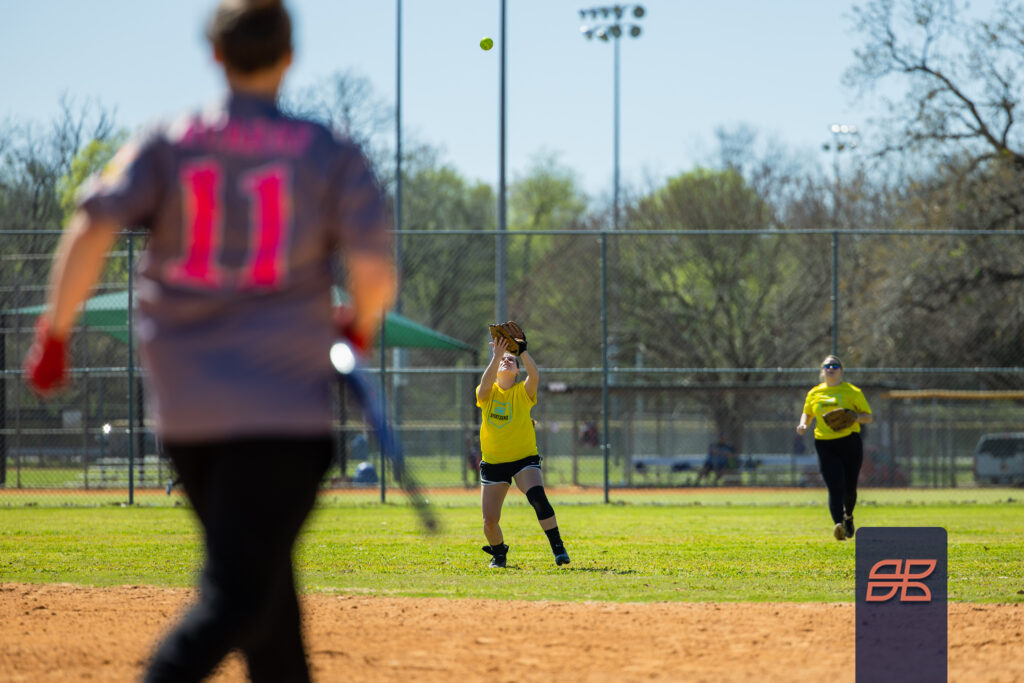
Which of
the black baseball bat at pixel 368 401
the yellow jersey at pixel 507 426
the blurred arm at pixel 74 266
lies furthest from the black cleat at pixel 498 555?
the blurred arm at pixel 74 266

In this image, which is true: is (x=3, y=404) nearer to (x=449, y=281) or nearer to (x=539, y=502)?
(x=449, y=281)

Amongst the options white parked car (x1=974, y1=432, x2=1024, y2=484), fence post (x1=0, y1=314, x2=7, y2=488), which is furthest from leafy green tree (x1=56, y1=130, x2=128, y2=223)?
white parked car (x1=974, y1=432, x2=1024, y2=484)

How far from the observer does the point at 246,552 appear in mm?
2779

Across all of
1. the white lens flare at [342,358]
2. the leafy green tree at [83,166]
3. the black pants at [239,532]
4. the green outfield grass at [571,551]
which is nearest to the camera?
the black pants at [239,532]

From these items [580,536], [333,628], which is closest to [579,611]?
[333,628]

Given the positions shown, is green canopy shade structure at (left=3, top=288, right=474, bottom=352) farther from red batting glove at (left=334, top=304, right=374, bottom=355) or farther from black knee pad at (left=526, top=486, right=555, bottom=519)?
red batting glove at (left=334, top=304, right=374, bottom=355)

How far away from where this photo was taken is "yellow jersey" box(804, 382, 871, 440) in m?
12.0

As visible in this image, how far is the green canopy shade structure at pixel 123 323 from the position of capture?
22672 mm

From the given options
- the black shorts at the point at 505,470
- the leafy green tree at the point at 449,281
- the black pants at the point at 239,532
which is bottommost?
the black shorts at the point at 505,470

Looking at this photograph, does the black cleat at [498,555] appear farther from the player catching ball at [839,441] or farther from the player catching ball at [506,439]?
the player catching ball at [839,441]

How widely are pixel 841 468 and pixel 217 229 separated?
10081 mm

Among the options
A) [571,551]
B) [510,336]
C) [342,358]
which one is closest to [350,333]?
[342,358]

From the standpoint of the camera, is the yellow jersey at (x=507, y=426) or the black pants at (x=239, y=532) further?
the yellow jersey at (x=507, y=426)

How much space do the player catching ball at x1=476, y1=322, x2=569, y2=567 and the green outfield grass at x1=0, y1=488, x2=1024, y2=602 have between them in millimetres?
313
